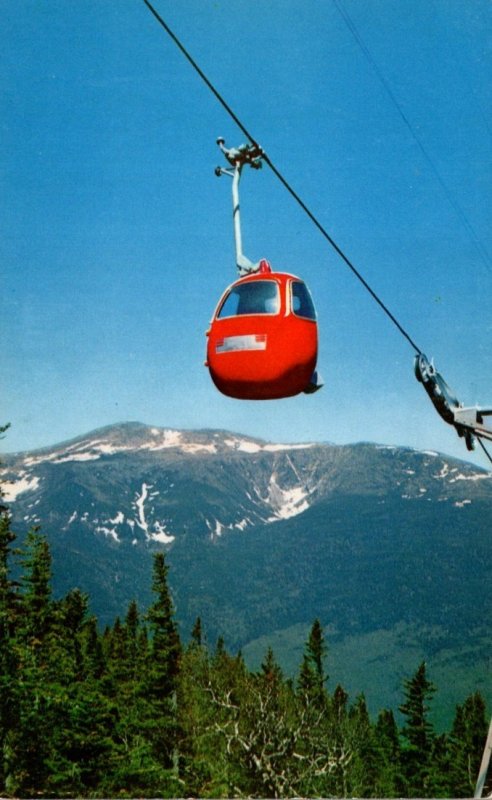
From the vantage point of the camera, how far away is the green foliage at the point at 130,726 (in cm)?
3206

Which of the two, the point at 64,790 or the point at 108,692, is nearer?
the point at 64,790

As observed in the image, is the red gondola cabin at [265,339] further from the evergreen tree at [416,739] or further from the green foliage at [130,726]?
the evergreen tree at [416,739]

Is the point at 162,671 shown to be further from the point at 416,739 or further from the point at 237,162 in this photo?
the point at 237,162

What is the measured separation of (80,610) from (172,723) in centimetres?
951

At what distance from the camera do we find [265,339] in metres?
11.2

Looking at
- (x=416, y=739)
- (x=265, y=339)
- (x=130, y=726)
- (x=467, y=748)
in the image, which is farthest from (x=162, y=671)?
(x=265, y=339)

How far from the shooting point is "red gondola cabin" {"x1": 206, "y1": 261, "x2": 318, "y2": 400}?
11.2m

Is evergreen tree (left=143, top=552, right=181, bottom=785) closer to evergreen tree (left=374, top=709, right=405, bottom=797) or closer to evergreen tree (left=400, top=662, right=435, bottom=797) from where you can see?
evergreen tree (left=374, top=709, right=405, bottom=797)

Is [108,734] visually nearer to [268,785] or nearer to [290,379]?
[268,785]

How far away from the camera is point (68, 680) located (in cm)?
3700

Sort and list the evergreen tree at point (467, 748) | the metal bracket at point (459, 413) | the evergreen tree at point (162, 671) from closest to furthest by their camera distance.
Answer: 1. the metal bracket at point (459, 413)
2. the evergreen tree at point (162, 671)
3. the evergreen tree at point (467, 748)

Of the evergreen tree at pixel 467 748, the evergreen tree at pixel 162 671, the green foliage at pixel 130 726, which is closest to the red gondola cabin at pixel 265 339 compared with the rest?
the green foliage at pixel 130 726

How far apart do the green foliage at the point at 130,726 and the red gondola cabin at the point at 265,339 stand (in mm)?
19166

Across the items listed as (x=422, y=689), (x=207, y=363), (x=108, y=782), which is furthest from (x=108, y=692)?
(x=207, y=363)
